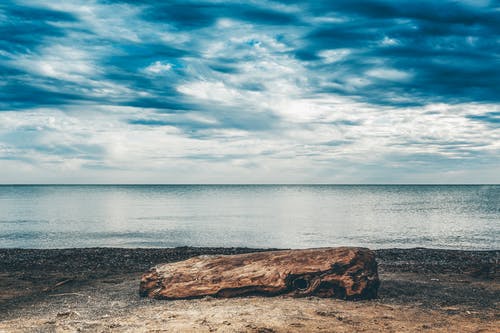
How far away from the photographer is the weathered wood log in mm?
10773

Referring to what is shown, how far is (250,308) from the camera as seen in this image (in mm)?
9688

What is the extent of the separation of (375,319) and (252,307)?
2.73 m

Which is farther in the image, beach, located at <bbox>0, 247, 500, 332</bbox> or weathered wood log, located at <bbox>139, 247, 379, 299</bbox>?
weathered wood log, located at <bbox>139, 247, 379, 299</bbox>

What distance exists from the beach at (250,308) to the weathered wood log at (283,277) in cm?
32

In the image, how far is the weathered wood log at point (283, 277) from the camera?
1077cm

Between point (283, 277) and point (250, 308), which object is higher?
point (283, 277)

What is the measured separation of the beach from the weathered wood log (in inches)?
12.6

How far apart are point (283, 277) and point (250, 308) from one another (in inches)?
57.6

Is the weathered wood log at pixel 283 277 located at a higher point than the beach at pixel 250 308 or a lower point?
higher

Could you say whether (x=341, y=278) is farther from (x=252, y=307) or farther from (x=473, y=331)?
(x=473, y=331)

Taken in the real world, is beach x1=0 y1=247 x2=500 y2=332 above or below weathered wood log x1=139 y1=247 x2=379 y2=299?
below

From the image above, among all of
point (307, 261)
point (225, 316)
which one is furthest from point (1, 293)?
point (307, 261)

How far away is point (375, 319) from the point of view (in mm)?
9008

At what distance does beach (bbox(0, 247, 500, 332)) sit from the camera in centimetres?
861
